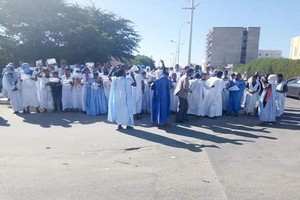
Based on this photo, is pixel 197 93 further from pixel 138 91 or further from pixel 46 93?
pixel 46 93

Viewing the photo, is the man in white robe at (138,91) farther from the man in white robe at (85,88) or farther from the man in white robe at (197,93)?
the man in white robe at (197,93)

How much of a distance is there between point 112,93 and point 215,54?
325 feet

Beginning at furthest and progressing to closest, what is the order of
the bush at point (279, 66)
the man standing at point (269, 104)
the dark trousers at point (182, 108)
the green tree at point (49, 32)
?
the bush at point (279, 66) → the green tree at point (49, 32) → the dark trousers at point (182, 108) → the man standing at point (269, 104)

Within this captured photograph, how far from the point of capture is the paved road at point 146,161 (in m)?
4.51

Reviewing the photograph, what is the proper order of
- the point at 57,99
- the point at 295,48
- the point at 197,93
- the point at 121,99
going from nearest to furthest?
the point at 121,99 → the point at 197,93 → the point at 57,99 → the point at 295,48

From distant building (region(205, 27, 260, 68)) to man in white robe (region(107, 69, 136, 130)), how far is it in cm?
9622

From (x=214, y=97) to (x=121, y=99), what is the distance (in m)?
4.20

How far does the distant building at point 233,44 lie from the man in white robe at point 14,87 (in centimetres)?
9469

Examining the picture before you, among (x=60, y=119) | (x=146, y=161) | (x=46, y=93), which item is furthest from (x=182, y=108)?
(x=46, y=93)

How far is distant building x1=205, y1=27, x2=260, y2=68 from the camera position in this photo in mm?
101875

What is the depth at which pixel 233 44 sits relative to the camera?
102m

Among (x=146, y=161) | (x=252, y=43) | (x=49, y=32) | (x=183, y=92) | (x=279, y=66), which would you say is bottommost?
(x=146, y=161)

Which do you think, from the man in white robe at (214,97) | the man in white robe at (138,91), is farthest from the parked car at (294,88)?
the man in white robe at (138,91)

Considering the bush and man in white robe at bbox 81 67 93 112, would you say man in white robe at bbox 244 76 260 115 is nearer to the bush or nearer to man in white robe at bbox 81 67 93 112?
man in white robe at bbox 81 67 93 112
